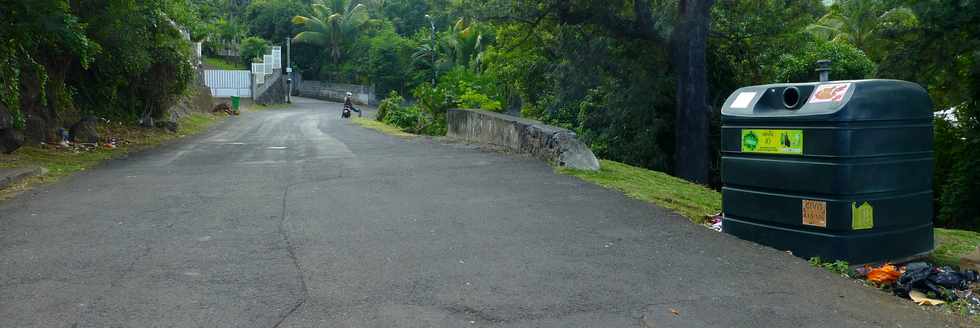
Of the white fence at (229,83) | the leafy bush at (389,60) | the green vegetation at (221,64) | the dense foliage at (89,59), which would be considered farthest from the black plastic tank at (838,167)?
the green vegetation at (221,64)

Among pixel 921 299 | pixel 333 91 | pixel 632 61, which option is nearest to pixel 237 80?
pixel 333 91

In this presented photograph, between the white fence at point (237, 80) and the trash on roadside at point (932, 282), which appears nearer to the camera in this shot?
the trash on roadside at point (932, 282)

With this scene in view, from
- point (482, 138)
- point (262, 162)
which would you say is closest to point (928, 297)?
point (262, 162)

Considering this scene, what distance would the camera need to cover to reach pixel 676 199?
8867 mm

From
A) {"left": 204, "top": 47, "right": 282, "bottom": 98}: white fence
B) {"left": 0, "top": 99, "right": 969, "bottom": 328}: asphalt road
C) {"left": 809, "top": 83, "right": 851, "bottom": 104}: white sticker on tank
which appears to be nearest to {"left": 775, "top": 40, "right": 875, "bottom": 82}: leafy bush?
{"left": 0, "top": 99, "right": 969, "bottom": 328}: asphalt road

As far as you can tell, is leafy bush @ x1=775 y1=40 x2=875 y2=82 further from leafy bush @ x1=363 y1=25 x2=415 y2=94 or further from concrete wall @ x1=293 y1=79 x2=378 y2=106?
concrete wall @ x1=293 y1=79 x2=378 y2=106

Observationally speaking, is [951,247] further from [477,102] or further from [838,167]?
→ [477,102]

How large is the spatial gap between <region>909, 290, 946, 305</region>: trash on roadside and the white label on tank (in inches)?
75.5

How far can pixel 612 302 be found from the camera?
16.2ft

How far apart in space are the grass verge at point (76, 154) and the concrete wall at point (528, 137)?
6.82 metres

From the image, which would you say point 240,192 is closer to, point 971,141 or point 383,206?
point 383,206

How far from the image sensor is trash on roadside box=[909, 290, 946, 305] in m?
5.18

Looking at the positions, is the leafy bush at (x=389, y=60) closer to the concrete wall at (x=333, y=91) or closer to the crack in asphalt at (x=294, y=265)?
the concrete wall at (x=333, y=91)

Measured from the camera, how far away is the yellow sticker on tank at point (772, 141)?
20.2ft
